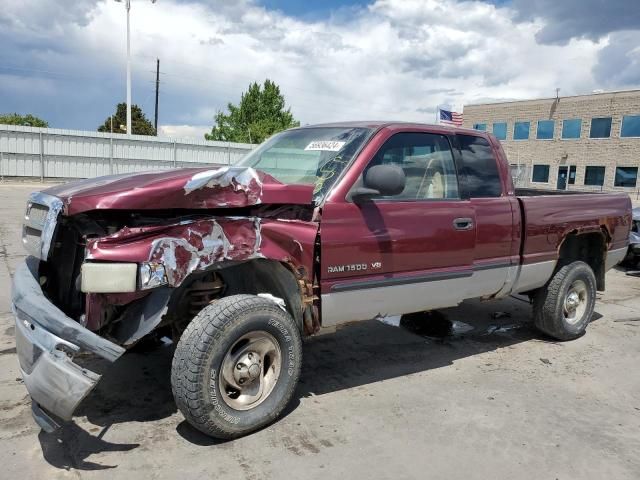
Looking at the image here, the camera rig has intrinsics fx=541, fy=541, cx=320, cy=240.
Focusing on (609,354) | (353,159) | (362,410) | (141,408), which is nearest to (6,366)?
(141,408)

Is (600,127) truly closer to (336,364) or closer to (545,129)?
(545,129)

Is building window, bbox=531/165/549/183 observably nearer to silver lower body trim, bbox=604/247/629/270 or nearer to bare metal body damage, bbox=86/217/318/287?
silver lower body trim, bbox=604/247/629/270

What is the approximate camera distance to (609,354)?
5.20 m

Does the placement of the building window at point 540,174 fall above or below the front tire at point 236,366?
above

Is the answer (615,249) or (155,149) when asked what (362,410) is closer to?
(615,249)

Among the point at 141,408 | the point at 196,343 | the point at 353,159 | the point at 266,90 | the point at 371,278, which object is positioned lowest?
the point at 141,408

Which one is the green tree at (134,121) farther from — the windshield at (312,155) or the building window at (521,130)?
the windshield at (312,155)

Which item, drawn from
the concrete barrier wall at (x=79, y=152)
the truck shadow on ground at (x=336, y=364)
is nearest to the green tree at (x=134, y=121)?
the concrete barrier wall at (x=79, y=152)

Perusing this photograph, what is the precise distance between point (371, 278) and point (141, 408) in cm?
178

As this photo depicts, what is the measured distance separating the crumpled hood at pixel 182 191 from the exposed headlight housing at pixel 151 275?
320mm

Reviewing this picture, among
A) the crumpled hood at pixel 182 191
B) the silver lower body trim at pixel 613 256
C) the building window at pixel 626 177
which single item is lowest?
the silver lower body trim at pixel 613 256

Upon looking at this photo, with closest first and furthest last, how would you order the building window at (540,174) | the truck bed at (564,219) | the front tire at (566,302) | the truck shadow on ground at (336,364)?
the truck shadow on ground at (336,364) < the truck bed at (564,219) < the front tire at (566,302) < the building window at (540,174)

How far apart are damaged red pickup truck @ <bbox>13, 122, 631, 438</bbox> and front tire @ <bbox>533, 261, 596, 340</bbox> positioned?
793mm

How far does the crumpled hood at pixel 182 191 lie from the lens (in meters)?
2.90
